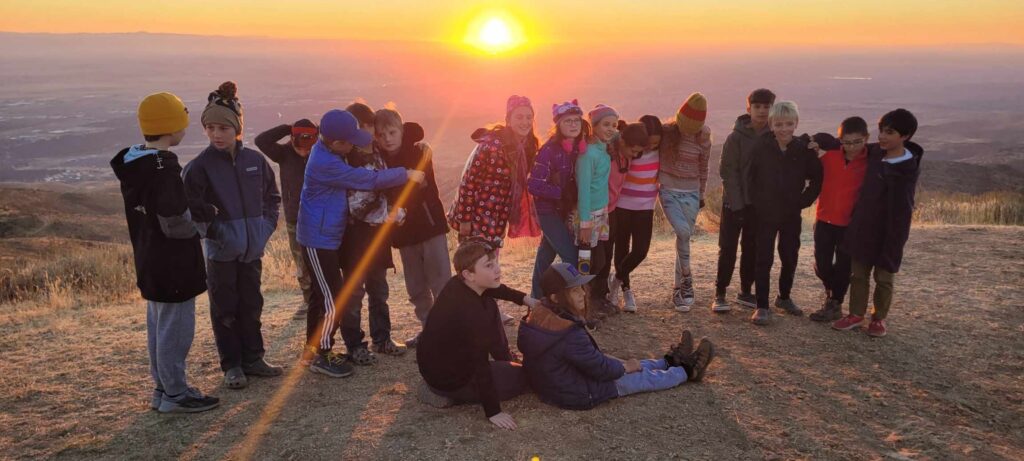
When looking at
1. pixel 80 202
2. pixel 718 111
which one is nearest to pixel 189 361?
pixel 80 202

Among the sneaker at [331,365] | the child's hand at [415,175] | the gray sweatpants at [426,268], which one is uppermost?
the child's hand at [415,175]

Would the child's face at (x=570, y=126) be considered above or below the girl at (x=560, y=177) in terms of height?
above

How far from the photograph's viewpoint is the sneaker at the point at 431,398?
4238 mm

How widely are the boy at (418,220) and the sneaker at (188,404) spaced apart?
1.50m

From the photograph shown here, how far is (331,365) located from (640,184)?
9.62 ft

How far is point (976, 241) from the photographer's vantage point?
8.59 meters

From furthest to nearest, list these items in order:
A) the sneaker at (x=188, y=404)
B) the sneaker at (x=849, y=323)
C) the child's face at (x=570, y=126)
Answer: the sneaker at (x=849, y=323) → the child's face at (x=570, y=126) → the sneaker at (x=188, y=404)

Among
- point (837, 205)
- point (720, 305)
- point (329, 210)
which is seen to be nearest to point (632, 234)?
point (720, 305)

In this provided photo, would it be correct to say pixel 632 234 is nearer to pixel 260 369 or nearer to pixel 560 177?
pixel 560 177

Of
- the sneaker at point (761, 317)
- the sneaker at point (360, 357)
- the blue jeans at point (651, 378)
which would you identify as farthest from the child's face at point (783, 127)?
the sneaker at point (360, 357)

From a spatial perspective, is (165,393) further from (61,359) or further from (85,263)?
(85,263)

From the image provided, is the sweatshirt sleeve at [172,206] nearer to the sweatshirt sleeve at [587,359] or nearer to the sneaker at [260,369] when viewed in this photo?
the sneaker at [260,369]

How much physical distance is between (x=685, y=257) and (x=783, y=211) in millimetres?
949

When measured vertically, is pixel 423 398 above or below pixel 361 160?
below
